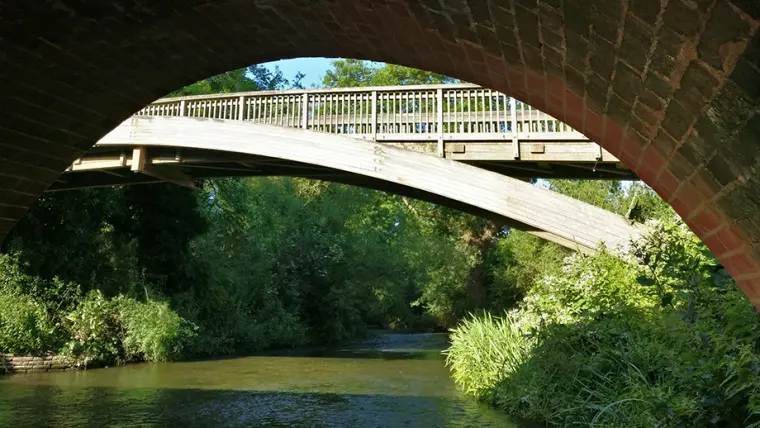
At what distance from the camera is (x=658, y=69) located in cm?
163

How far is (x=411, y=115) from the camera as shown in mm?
10297

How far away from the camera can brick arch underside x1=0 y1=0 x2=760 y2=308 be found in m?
1.50

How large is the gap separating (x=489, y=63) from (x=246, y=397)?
29.9 feet

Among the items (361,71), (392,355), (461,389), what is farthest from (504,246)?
(361,71)

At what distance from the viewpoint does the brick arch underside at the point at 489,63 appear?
1.50m

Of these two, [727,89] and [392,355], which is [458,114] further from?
[392,355]

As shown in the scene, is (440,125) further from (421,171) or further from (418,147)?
(421,171)

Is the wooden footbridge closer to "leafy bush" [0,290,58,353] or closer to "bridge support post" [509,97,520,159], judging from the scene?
"bridge support post" [509,97,520,159]

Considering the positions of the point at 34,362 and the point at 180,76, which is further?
the point at 34,362

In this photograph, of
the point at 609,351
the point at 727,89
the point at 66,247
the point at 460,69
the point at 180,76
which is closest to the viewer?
the point at 727,89

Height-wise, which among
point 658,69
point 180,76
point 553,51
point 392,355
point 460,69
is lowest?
point 392,355

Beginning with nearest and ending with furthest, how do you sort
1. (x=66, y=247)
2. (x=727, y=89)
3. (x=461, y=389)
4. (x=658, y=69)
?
(x=727, y=89), (x=658, y=69), (x=461, y=389), (x=66, y=247)

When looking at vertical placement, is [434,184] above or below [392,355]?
above

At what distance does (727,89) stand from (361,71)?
38.5 meters
